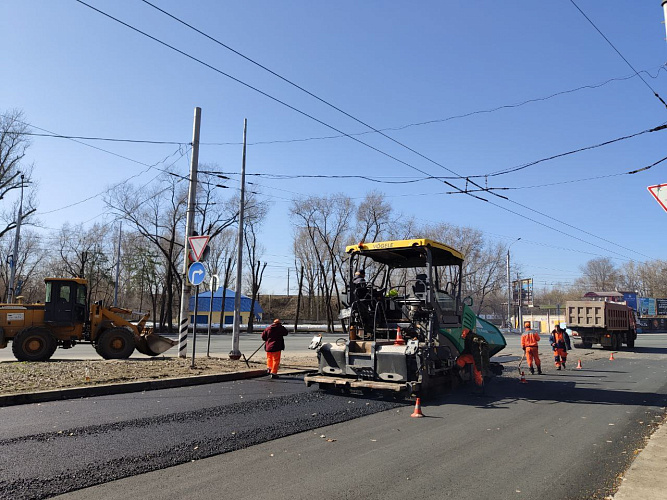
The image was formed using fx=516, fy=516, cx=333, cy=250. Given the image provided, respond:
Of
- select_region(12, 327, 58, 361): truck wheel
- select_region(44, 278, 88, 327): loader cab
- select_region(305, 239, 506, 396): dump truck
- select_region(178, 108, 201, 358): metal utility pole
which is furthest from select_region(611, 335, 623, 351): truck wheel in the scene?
select_region(12, 327, 58, 361): truck wheel

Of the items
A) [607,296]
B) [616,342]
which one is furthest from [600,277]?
[616,342]

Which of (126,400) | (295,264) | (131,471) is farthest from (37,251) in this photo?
(131,471)

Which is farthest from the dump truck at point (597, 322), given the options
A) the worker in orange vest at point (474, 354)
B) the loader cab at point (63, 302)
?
the loader cab at point (63, 302)

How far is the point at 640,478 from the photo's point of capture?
195 inches

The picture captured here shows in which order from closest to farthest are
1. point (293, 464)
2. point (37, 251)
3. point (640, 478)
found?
point (640, 478), point (293, 464), point (37, 251)

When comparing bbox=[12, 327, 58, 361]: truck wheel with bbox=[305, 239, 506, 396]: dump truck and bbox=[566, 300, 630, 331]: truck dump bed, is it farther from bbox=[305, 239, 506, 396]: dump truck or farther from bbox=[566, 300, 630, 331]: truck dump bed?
bbox=[566, 300, 630, 331]: truck dump bed

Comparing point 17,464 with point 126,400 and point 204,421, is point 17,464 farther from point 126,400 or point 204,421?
point 126,400

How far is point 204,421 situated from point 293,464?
229cm

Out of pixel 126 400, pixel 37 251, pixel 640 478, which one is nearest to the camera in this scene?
pixel 640 478

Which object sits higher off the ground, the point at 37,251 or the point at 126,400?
the point at 37,251

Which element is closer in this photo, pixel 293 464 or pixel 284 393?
pixel 293 464

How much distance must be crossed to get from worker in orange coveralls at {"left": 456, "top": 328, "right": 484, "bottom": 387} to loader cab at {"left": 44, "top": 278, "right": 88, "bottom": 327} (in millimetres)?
11573

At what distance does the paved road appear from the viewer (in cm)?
470

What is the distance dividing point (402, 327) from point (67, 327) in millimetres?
10936
